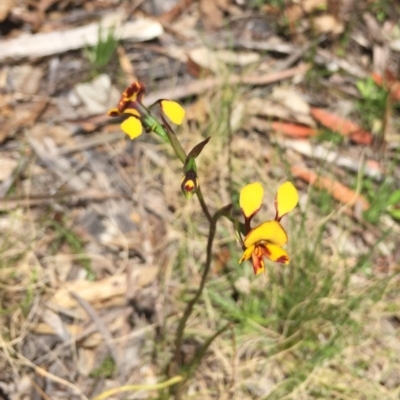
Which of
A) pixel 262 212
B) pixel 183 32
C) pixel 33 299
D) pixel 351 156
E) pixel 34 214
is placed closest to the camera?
pixel 33 299

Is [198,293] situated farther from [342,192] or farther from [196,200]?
[342,192]

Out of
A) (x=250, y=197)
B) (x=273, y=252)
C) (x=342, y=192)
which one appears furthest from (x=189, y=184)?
(x=342, y=192)

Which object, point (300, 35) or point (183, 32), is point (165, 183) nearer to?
point (183, 32)

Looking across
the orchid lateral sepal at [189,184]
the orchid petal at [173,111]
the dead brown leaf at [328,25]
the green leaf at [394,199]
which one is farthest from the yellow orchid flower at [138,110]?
the dead brown leaf at [328,25]

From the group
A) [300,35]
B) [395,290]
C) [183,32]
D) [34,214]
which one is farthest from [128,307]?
[300,35]

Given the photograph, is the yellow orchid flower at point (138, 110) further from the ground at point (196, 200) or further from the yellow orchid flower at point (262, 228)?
the ground at point (196, 200)
